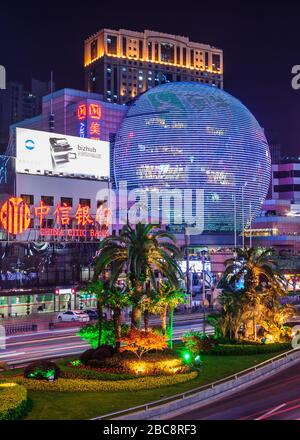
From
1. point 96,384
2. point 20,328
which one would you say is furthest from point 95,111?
point 96,384

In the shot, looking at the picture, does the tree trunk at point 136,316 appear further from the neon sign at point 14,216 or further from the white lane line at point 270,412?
the neon sign at point 14,216

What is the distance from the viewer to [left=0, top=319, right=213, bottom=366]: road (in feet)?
128

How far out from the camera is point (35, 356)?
39094mm

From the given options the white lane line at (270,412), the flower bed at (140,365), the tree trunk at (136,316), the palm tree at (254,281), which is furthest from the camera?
the palm tree at (254,281)

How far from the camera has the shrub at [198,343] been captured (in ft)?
125

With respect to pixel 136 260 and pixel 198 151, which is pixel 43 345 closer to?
pixel 136 260

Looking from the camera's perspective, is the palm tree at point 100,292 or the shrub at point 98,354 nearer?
the shrub at point 98,354

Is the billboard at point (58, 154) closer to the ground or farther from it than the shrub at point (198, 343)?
farther from it

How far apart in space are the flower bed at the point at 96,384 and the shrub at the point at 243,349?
8.81m

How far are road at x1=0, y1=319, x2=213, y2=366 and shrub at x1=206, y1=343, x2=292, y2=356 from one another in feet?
30.5

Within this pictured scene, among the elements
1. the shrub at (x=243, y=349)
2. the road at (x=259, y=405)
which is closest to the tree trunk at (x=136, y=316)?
the shrub at (x=243, y=349)

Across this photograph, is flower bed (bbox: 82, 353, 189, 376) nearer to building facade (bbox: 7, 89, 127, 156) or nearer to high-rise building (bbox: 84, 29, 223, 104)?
building facade (bbox: 7, 89, 127, 156)

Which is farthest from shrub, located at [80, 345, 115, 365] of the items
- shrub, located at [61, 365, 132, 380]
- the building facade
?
the building facade
